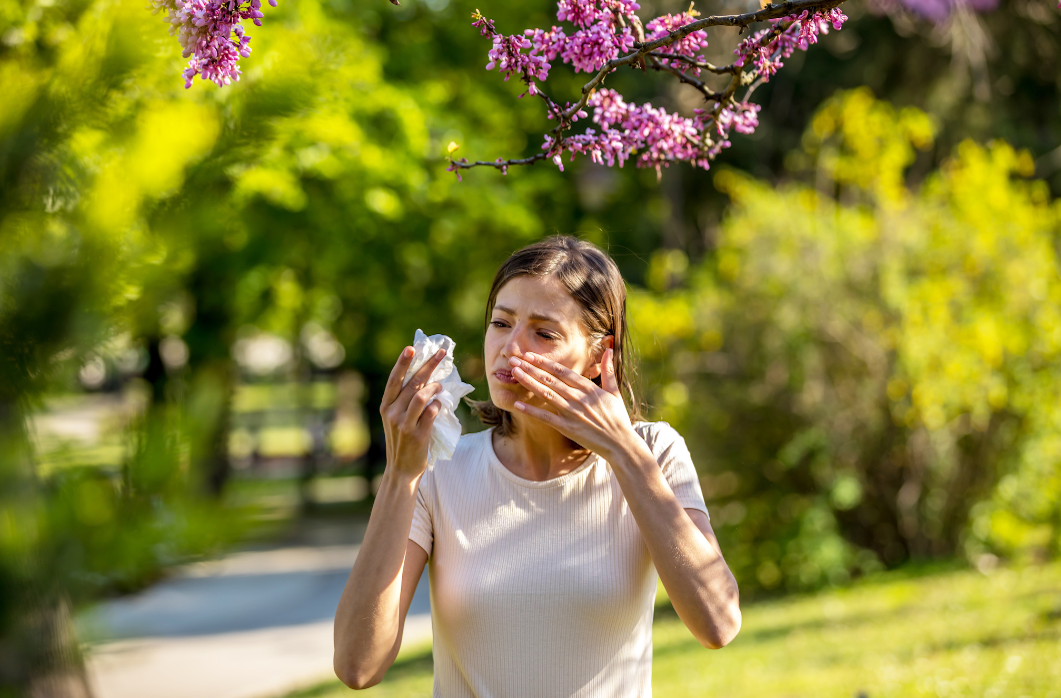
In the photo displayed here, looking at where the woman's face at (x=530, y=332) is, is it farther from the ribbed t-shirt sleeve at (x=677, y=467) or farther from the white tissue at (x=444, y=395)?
the ribbed t-shirt sleeve at (x=677, y=467)

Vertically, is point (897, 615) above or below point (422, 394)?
below

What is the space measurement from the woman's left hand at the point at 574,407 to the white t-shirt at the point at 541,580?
10.2 inches

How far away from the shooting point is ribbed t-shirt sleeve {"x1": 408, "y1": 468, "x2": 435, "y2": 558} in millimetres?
2014

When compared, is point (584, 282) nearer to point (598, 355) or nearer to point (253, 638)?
point (598, 355)

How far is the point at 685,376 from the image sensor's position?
319 inches

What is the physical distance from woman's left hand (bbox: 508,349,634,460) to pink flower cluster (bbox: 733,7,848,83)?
85 cm

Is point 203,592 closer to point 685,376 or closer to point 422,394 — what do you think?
point 685,376

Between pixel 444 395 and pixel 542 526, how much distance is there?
0.38m

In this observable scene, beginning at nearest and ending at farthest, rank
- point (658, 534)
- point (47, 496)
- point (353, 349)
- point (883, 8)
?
point (47, 496)
point (658, 534)
point (883, 8)
point (353, 349)

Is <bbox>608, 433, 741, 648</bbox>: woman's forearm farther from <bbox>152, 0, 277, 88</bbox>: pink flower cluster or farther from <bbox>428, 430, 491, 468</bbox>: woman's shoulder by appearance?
<bbox>152, 0, 277, 88</bbox>: pink flower cluster

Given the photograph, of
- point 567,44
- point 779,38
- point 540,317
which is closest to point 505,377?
point 540,317

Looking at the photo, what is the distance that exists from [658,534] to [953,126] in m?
13.3

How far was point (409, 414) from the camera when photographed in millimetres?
1780

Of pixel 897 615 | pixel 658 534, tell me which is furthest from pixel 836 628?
pixel 658 534
